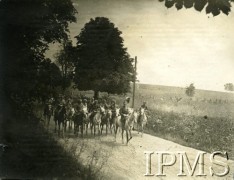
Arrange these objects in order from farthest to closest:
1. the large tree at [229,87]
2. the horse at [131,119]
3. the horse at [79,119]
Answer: the horse at [79,119] < the horse at [131,119] < the large tree at [229,87]

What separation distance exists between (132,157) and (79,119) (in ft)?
2.82

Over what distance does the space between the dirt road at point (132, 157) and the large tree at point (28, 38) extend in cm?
103

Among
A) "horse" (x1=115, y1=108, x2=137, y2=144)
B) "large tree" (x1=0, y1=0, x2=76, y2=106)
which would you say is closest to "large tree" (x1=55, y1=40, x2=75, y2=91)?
"large tree" (x1=0, y1=0, x2=76, y2=106)

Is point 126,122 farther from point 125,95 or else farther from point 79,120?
point 79,120

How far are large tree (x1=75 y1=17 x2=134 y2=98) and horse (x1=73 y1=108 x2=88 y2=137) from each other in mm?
346

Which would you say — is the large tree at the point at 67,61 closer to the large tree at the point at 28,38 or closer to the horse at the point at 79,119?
the large tree at the point at 28,38

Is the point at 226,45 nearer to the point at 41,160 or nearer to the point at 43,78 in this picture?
the point at 43,78

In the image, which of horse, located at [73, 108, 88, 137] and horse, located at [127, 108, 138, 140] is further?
horse, located at [73, 108, 88, 137]

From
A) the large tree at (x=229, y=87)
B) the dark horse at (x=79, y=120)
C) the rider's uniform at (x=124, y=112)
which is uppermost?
the large tree at (x=229, y=87)

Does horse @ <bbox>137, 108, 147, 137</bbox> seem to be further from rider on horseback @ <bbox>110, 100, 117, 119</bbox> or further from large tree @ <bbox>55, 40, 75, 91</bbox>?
large tree @ <bbox>55, 40, 75, 91</bbox>

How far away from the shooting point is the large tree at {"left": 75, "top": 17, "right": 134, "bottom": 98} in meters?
4.79

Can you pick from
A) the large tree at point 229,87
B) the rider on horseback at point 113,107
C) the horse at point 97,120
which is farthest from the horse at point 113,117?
the large tree at point 229,87

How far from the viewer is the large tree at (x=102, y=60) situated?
479cm

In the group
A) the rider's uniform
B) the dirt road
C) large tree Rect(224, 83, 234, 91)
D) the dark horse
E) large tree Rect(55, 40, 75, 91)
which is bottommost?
the dirt road
